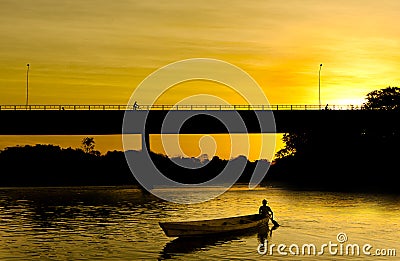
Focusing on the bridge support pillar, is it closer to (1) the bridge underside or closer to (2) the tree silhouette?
(1) the bridge underside

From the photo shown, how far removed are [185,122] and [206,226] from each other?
68.8m

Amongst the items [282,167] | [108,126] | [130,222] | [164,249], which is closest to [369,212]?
[130,222]

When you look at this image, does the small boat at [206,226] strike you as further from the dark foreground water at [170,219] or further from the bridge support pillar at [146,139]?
the bridge support pillar at [146,139]

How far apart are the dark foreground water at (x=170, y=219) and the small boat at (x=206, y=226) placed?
768mm

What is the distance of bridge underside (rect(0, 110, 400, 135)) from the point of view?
13100cm

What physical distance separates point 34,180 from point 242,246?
131948 millimetres

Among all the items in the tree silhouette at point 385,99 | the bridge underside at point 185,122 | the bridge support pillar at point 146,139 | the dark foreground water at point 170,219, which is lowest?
the dark foreground water at point 170,219

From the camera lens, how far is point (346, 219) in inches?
3253

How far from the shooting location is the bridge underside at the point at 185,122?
13100 cm

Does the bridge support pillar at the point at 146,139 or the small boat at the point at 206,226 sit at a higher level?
the bridge support pillar at the point at 146,139

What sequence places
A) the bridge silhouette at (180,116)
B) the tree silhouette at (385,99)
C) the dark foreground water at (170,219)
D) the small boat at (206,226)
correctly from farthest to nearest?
the tree silhouette at (385,99) < the bridge silhouette at (180,116) < the small boat at (206,226) < the dark foreground water at (170,219)

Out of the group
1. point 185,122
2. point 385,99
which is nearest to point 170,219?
point 185,122

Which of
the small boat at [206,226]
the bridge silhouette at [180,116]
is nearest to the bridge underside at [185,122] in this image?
the bridge silhouette at [180,116]

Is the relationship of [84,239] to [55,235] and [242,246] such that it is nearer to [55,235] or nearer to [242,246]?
[55,235]
